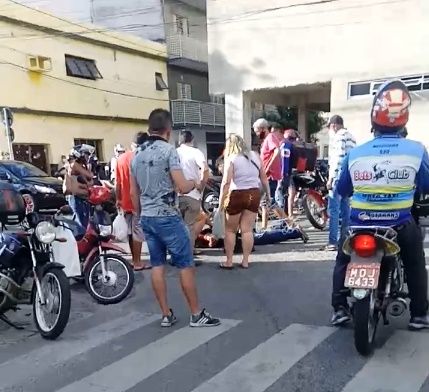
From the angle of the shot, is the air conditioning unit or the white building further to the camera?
the air conditioning unit

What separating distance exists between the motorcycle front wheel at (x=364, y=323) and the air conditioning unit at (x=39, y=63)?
65.8 ft

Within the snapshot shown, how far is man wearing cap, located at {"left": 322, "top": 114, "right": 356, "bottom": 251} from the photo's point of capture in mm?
7043

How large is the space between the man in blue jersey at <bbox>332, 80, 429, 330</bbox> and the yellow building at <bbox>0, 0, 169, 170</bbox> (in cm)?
1813

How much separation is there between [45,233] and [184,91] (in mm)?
25734

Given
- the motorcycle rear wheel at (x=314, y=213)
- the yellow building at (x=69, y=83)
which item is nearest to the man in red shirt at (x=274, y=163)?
the motorcycle rear wheel at (x=314, y=213)

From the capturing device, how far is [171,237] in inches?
178

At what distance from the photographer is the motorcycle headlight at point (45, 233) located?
181 inches

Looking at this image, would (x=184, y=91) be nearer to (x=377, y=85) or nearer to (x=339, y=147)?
(x=377, y=85)

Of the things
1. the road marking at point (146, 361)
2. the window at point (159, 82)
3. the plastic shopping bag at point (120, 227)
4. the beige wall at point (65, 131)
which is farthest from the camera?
the window at point (159, 82)

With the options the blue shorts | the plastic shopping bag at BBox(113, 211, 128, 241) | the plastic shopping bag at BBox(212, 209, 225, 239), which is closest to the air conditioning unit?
the plastic shopping bag at BBox(212, 209, 225, 239)

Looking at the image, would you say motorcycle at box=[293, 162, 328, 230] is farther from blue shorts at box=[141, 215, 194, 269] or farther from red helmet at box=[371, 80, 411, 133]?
red helmet at box=[371, 80, 411, 133]

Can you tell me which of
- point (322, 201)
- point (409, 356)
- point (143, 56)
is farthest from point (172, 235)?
point (143, 56)

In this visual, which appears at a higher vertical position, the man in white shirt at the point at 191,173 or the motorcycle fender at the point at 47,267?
the man in white shirt at the point at 191,173

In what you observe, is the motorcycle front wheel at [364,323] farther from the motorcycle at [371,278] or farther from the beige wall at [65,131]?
the beige wall at [65,131]
